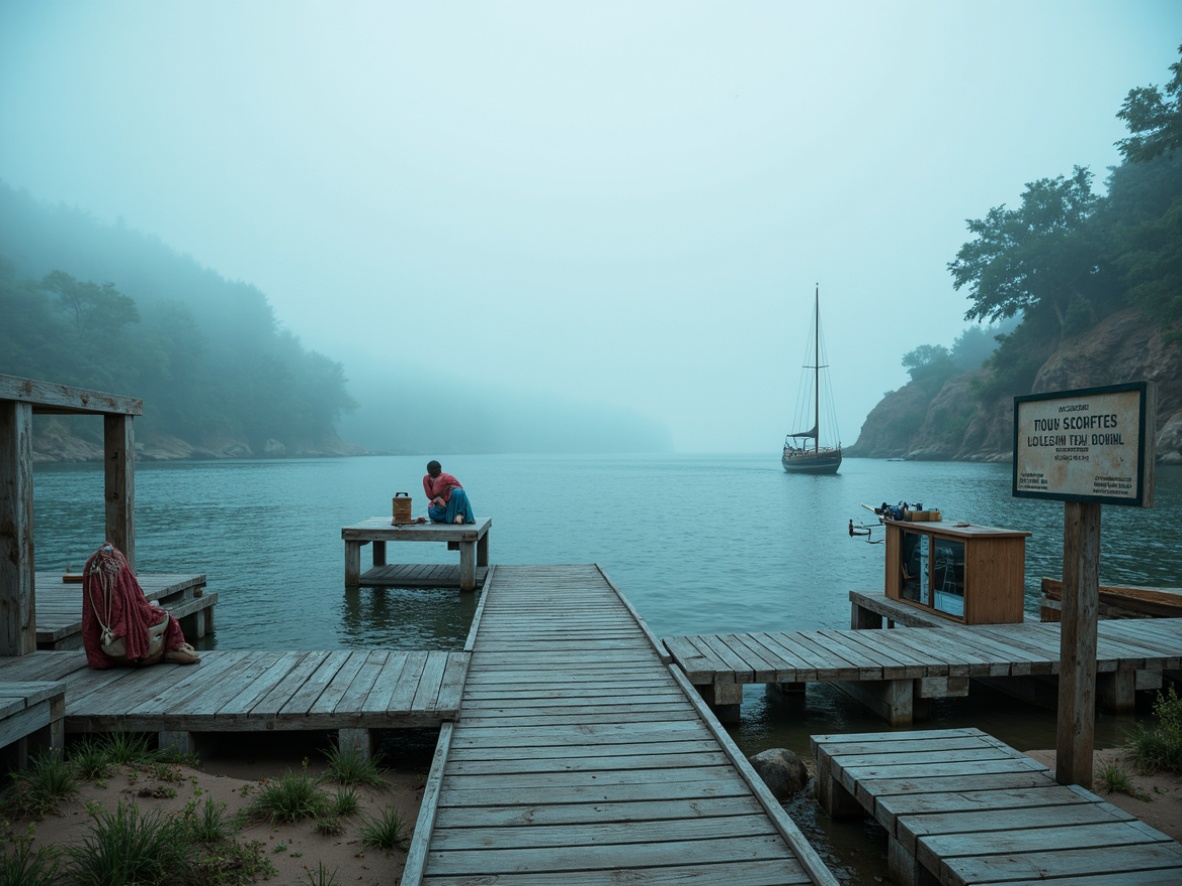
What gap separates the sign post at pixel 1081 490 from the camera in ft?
13.3

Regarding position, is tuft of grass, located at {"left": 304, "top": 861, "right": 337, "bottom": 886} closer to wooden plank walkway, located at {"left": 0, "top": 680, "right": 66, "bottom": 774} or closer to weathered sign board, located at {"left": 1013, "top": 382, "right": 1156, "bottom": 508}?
wooden plank walkway, located at {"left": 0, "top": 680, "right": 66, "bottom": 774}

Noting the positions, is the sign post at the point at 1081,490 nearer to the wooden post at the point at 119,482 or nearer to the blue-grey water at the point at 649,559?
the blue-grey water at the point at 649,559

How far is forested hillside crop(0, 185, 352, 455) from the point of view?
83375mm

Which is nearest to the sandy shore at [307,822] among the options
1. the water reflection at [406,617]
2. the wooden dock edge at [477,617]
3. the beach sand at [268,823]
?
the beach sand at [268,823]

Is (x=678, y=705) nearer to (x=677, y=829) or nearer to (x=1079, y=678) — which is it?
(x=677, y=829)

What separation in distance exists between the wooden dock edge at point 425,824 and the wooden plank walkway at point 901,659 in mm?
2996

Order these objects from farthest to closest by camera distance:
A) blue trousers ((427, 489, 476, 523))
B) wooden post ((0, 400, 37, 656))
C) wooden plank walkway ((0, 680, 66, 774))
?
blue trousers ((427, 489, 476, 523)) < wooden post ((0, 400, 37, 656)) < wooden plank walkway ((0, 680, 66, 774))

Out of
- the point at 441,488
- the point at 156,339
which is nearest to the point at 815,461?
the point at 441,488

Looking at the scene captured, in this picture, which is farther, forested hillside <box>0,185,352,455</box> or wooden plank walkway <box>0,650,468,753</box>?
forested hillside <box>0,185,352,455</box>

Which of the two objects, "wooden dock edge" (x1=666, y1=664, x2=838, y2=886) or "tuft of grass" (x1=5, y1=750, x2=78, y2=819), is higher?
"wooden dock edge" (x1=666, y1=664, x2=838, y2=886)

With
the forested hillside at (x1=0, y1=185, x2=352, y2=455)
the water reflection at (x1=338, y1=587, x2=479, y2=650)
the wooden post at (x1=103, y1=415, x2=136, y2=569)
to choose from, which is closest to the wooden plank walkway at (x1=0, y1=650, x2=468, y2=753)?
the wooden post at (x1=103, y1=415, x2=136, y2=569)

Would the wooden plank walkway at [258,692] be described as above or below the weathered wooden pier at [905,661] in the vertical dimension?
above

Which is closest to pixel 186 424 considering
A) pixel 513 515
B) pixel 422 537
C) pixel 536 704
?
pixel 513 515

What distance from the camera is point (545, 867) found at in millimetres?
3535
